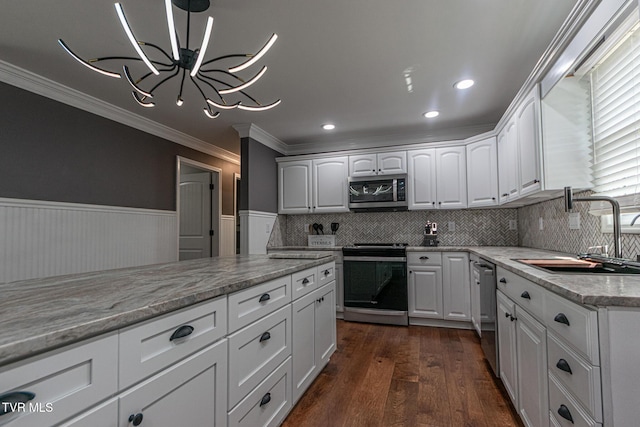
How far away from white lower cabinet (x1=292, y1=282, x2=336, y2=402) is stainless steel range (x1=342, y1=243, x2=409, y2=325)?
1077 mm

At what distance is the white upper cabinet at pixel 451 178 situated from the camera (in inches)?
149

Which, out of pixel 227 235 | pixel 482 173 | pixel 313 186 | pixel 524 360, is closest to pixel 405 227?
pixel 482 173

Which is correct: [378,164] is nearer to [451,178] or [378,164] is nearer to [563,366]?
[451,178]

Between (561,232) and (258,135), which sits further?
(258,135)

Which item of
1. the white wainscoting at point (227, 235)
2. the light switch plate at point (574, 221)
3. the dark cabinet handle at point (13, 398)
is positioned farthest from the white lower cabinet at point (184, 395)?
the white wainscoting at point (227, 235)

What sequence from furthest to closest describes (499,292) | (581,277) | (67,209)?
(67,209) < (499,292) < (581,277)

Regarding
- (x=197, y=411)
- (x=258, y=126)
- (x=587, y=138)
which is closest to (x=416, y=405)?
(x=197, y=411)

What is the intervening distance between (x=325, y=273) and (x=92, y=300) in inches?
67.2

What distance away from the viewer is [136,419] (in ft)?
2.83

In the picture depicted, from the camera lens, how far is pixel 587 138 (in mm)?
2148

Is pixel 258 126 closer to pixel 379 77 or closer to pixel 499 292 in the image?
pixel 379 77

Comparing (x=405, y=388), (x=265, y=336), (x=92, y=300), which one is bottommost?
(x=405, y=388)

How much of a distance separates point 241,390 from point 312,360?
91 centimetres

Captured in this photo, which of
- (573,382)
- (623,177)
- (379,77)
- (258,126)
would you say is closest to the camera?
(573,382)
